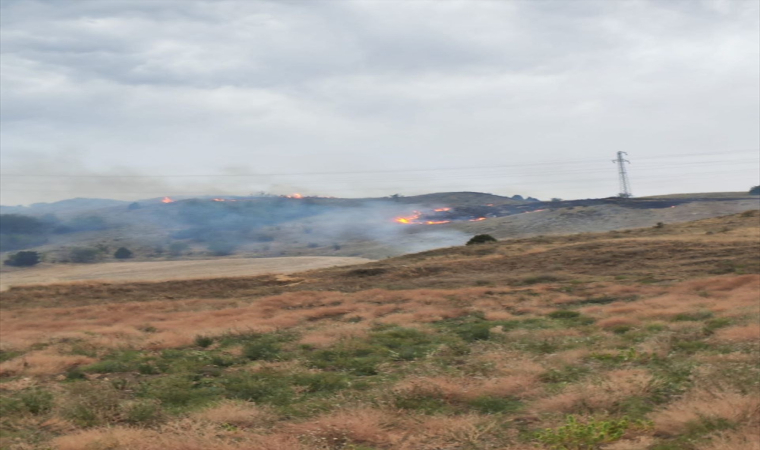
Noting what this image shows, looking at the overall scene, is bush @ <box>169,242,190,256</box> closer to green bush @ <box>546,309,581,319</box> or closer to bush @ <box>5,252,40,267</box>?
bush @ <box>5,252,40,267</box>

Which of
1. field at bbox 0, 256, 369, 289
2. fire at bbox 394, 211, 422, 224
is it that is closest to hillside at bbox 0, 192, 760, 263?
fire at bbox 394, 211, 422, 224

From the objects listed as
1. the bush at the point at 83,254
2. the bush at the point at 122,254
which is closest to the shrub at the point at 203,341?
the bush at the point at 83,254

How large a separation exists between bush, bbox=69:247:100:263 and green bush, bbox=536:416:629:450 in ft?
433

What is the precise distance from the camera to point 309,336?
20.5 m

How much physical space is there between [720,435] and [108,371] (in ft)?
45.0

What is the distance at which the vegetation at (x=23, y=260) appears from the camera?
117938 millimetres

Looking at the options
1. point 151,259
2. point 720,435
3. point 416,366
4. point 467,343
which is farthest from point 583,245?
point 151,259

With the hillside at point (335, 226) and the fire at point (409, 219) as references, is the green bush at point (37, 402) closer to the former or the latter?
the hillside at point (335, 226)

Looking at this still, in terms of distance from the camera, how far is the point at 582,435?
8.04 meters

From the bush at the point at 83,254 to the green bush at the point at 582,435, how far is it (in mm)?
131982

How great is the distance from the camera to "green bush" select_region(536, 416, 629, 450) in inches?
310

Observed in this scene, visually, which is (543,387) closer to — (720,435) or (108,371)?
(720,435)

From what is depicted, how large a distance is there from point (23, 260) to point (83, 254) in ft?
42.2

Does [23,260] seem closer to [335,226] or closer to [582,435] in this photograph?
[335,226]
